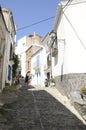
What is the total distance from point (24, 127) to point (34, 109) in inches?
141

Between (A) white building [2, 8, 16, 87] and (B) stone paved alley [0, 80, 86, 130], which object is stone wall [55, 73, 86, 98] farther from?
(A) white building [2, 8, 16, 87]

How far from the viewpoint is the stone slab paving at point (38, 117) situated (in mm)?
10844

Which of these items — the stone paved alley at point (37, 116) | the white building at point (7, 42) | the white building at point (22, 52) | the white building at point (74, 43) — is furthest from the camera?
the white building at point (22, 52)

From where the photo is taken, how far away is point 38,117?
12398 millimetres

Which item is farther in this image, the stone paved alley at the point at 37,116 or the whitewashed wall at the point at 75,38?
the whitewashed wall at the point at 75,38

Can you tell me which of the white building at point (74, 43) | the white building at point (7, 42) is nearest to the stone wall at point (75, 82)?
the white building at point (74, 43)

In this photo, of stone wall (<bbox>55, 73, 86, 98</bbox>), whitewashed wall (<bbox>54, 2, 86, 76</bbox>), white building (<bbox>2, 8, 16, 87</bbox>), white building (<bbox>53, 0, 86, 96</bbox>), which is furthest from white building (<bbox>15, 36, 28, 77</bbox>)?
stone wall (<bbox>55, 73, 86, 98</bbox>)

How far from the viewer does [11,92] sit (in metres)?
19.8

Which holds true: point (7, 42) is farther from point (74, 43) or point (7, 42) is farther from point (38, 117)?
point (38, 117)

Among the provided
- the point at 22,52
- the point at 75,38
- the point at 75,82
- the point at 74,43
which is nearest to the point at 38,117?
the point at 75,82

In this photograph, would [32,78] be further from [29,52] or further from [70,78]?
[70,78]

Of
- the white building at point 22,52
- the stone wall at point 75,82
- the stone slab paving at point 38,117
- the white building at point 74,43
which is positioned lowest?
the stone slab paving at point 38,117

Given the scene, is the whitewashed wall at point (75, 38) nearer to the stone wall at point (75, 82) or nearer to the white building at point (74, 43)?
the white building at point (74, 43)

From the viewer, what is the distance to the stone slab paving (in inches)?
427
